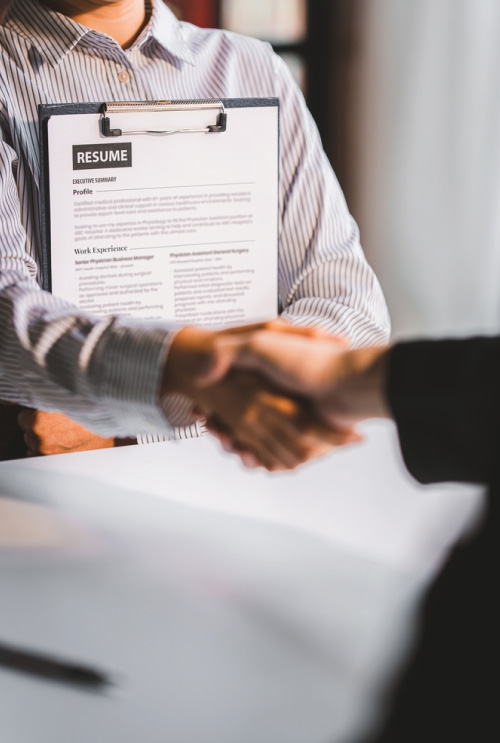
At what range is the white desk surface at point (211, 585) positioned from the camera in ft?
1.79

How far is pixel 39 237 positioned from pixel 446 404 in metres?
0.73

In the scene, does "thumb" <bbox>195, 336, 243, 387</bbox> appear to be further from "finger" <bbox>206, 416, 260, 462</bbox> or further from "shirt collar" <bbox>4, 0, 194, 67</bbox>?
"shirt collar" <bbox>4, 0, 194, 67</bbox>

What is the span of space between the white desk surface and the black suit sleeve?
0.16ft

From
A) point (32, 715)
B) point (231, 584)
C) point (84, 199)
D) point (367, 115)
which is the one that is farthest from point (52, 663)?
point (367, 115)

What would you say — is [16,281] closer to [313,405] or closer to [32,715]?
[313,405]

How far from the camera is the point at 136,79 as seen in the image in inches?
47.7

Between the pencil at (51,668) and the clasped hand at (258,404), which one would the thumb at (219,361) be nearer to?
the clasped hand at (258,404)

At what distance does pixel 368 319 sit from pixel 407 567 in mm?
495

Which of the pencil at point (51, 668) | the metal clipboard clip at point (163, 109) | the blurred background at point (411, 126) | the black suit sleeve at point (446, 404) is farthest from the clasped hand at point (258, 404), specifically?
the blurred background at point (411, 126)

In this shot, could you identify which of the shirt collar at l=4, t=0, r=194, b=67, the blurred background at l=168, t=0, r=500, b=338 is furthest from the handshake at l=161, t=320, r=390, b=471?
the blurred background at l=168, t=0, r=500, b=338

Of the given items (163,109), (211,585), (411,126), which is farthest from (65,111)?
(411,126)

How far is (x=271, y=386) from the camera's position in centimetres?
80

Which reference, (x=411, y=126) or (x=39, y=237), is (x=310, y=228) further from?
(x=411, y=126)

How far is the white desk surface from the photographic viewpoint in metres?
0.55
